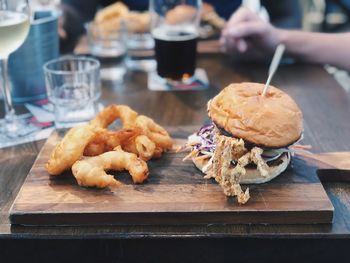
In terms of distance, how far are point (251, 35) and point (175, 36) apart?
1.05 ft

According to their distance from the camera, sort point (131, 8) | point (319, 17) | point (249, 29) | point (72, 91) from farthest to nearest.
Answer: point (319, 17) → point (131, 8) → point (249, 29) → point (72, 91)

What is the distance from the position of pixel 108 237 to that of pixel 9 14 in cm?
71

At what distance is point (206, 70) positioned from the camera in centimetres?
188

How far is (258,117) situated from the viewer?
105 centimetres

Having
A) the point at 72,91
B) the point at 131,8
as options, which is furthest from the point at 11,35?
the point at 131,8

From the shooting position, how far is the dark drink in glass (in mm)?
1698

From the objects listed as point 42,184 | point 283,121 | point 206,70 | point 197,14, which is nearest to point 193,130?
point 283,121

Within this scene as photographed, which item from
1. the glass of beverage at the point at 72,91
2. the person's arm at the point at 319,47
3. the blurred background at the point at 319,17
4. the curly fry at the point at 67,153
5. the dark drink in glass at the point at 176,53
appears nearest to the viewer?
the curly fry at the point at 67,153

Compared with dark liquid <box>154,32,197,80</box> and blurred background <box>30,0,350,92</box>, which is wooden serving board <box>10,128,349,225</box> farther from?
blurred background <box>30,0,350,92</box>

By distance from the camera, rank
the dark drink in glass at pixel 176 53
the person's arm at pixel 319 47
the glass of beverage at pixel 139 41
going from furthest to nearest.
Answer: the glass of beverage at pixel 139 41
the person's arm at pixel 319 47
the dark drink in glass at pixel 176 53

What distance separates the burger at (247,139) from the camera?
1.01m

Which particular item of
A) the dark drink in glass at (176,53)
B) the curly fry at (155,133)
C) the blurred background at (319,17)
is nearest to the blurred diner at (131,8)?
the blurred background at (319,17)

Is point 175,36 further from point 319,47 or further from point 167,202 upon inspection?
point 167,202

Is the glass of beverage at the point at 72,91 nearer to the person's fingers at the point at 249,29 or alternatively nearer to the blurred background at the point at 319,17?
the blurred background at the point at 319,17
